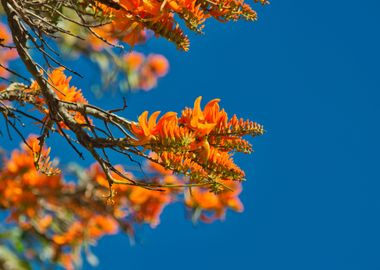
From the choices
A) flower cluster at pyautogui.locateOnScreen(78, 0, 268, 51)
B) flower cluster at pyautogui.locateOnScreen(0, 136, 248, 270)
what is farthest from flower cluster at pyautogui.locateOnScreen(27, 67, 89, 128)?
flower cluster at pyautogui.locateOnScreen(0, 136, 248, 270)

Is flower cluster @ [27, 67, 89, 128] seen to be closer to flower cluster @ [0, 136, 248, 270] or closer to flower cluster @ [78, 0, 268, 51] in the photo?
flower cluster @ [78, 0, 268, 51]

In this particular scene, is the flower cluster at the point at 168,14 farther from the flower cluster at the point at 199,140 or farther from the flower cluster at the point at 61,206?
the flower cluster at the point at 61,206

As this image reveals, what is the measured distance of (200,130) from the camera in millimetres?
1438

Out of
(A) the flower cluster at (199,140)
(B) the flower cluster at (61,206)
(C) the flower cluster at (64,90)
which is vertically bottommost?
(A) the flower cluster at (199,140)

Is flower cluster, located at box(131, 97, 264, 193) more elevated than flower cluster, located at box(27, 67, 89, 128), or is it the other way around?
flower cluster, located at box(27, 67, 89, 128)

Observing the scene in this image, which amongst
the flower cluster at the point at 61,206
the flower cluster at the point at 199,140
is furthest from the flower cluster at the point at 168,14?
the flower cluster at the point at 61,206

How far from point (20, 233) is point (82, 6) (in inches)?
115

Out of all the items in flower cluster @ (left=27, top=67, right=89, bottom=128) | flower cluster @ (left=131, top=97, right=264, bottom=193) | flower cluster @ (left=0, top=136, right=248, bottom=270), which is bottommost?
flower cluster @ (left=131, top=97, right=264, bottom=193)

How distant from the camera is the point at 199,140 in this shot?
146cm

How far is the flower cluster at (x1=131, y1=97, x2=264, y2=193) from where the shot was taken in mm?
1425

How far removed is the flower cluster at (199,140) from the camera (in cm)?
142

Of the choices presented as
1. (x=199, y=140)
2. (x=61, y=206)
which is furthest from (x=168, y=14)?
(x=61, y=206)

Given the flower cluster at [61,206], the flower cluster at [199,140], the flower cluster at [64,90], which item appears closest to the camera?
the flower cluster at [199,140]

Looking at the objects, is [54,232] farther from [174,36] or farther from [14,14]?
[174,36]
